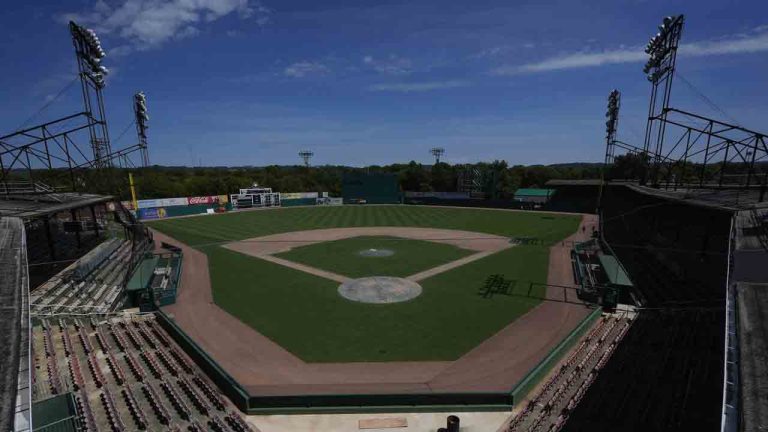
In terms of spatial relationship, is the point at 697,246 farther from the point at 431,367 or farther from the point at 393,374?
the point at 393,374

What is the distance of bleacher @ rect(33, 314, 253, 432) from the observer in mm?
12062

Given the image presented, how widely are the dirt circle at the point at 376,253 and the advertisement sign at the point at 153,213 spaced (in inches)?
1919

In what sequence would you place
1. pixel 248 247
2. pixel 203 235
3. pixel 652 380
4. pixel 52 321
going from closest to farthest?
pixel 652 380
pixel 52 321
pixel 248 247
pixel 203 235

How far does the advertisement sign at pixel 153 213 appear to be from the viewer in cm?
6447

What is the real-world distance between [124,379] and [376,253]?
23.4 metres

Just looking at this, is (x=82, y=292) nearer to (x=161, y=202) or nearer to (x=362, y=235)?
(x=362, y=235)

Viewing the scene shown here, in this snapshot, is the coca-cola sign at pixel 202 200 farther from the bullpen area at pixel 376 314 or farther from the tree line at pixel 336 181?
the bullpen area at pixel 376 314

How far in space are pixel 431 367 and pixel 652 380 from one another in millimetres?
8422

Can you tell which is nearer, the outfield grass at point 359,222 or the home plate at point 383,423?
the home plate at point 383,423

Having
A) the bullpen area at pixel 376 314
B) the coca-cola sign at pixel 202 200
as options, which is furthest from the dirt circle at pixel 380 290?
the coca-cola sign at pixel 202 200

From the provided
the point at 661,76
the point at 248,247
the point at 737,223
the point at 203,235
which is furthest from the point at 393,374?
the point at 203,235

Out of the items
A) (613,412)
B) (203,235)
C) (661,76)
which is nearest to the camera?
(613,412)

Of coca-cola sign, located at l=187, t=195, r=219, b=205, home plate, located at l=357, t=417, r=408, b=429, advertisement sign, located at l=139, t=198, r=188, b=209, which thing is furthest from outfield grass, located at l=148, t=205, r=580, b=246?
home plate, located at l=357, t=417, r=408, b=429

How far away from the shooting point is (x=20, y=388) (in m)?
6.66
